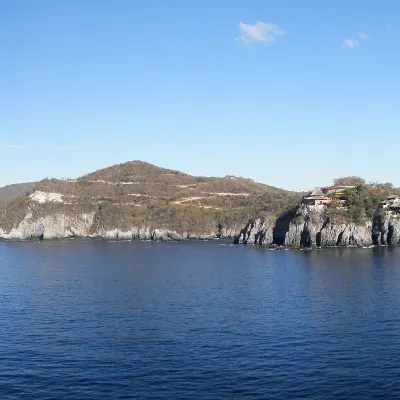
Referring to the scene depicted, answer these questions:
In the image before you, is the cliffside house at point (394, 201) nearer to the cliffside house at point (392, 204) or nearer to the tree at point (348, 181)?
the cliffside house at point (392, 204)

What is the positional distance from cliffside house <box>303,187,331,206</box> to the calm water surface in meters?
62.2

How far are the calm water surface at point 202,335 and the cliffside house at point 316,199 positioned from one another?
62.2 m

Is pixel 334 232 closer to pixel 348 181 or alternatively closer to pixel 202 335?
pixel 348 181

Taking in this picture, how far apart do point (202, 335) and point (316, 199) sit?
4354 inches

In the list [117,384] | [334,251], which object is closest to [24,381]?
[117,384]

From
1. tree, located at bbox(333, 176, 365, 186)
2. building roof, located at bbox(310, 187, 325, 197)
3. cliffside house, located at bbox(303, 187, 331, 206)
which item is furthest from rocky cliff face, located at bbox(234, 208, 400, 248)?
tree, located at bbox(333, 176, 365, 186)

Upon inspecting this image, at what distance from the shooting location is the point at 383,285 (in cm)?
7162

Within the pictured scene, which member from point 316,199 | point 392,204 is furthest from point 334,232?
point 392,204

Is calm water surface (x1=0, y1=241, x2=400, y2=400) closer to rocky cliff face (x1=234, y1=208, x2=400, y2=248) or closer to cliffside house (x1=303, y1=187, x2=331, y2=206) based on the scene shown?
rocky cliff face (x1=234, y1=208, x2=400, y2=248)

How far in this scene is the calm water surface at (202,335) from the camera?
35.5m

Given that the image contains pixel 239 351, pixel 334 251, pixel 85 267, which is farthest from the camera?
pixel 334 251

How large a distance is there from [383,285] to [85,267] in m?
52.4

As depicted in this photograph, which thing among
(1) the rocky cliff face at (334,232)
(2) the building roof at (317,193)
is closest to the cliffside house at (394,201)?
(1) the rocky cliff face at (334,232)

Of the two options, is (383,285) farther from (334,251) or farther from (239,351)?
(334,251)
